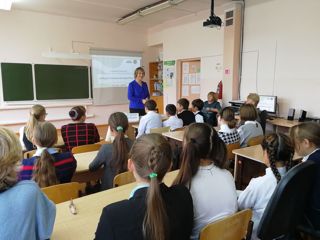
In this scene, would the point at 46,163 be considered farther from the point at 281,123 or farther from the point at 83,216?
the point at 281,123

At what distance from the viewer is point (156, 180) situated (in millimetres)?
1077

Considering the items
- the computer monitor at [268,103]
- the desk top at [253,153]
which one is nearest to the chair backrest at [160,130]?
the desk top at [253,153]

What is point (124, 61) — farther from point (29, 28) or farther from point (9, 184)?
point (9, 184)

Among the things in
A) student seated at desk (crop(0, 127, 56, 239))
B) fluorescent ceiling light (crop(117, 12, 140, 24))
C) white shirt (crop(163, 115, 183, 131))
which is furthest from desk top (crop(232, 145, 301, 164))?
fluorescent ceiling light (crop(117, 12, 140, 24))

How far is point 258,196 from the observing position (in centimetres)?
160

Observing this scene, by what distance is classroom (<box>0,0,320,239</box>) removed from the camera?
4.66 metres

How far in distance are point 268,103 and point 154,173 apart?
4.41 metres

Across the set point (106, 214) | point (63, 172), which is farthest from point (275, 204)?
point (63, 172)

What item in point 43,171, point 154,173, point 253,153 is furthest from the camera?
point 253,153

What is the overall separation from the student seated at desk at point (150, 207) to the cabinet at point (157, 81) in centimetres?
683

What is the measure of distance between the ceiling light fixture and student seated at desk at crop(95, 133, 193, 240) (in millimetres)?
4443

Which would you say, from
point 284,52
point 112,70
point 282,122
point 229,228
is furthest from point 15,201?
point 112,70

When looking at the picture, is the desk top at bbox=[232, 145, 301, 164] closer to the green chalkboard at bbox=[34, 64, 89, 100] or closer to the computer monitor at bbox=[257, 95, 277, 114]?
the computer monitor at bbox=[257, 95, 277, 114]

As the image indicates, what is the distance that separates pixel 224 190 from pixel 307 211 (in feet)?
2.23
